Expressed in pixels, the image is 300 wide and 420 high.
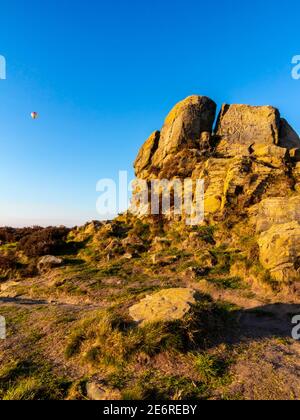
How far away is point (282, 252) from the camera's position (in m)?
12.2

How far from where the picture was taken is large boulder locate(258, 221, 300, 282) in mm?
11539

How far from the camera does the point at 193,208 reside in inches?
Result: 872

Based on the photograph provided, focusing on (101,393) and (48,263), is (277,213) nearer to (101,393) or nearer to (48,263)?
(101,393)

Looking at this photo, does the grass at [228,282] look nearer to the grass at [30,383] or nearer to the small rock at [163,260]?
the small rock at [163,260]

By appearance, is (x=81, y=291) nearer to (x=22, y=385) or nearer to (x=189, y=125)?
(x=22, y=385)

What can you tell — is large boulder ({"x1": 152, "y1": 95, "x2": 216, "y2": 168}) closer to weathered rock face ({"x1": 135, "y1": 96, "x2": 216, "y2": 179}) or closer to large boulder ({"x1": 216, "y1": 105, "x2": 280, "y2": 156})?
weathered rock face ({"x1": 135, "y1": 96, "x2": 216, "y2": 179})

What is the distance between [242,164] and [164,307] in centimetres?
1705

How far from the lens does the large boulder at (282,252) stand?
37.9 ft

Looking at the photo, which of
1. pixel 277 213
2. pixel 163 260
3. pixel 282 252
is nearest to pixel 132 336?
pixel 282 252

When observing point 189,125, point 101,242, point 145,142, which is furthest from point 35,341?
point 145,142

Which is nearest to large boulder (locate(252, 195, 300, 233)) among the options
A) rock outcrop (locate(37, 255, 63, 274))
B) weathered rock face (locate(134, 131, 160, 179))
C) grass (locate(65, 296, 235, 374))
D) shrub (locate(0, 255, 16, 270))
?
grass (locate(65, 296, 235, 374))

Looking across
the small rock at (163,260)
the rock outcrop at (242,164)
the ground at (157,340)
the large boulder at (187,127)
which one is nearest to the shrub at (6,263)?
the ground at (157,340)

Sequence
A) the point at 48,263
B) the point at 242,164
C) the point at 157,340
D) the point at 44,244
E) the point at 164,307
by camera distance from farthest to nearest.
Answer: the point at 242,164, the point at 44,244, the point at 48,263, the point at 164,307, the point at 157,340

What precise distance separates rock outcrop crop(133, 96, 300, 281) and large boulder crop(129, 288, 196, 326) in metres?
5.19
